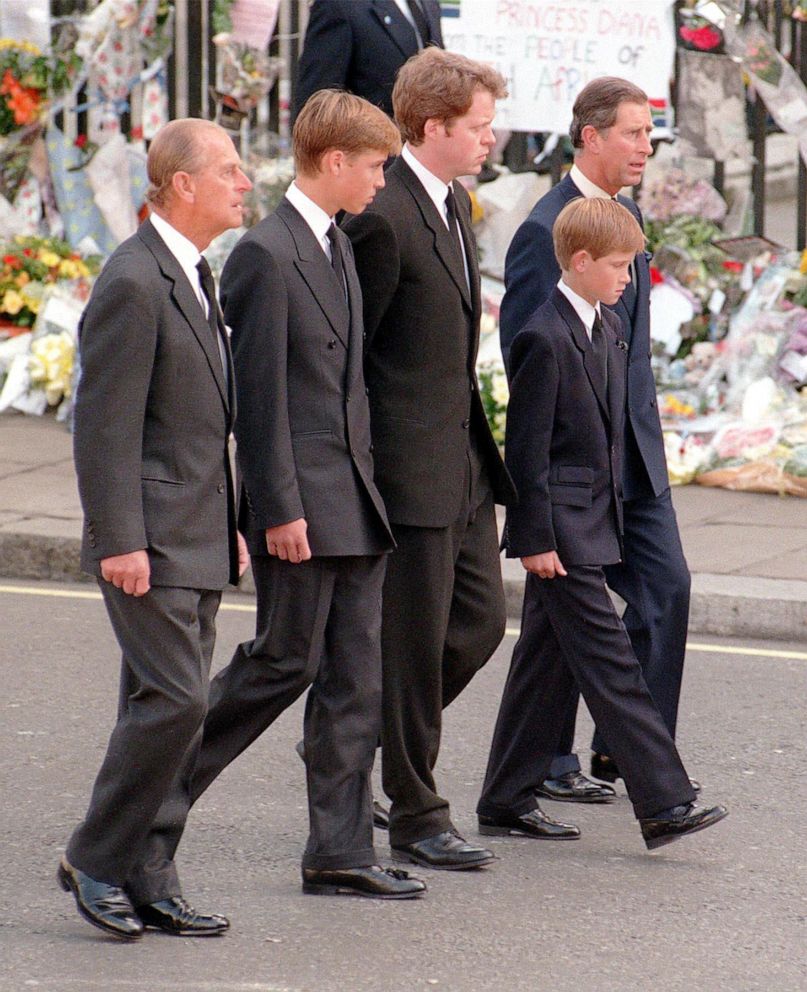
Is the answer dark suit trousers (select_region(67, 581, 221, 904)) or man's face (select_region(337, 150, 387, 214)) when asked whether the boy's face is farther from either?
dark suit trousers (select_region(67, 581, 221, 904))

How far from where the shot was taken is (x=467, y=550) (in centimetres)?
459

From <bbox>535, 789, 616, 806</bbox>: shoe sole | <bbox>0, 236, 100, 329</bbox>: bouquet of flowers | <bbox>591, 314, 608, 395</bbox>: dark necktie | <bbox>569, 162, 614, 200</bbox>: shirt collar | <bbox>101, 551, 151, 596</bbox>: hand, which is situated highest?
<bbox>569, 162, 614, 200</bbox>: shirt collar

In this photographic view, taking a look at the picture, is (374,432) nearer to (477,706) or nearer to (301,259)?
(301,259)

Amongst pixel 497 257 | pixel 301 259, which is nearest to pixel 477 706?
pixel 301 259

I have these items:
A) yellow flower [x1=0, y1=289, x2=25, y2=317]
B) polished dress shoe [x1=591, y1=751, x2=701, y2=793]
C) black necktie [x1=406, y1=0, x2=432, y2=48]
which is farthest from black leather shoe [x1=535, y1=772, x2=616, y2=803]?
yellow flower [x1=0, y1=289, x2=25, y2=317]

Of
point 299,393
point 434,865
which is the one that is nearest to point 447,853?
point 434,865

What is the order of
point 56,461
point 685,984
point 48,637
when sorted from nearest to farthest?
point 685,984, point 48,637, point 56,461

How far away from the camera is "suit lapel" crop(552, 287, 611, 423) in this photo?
4656mm

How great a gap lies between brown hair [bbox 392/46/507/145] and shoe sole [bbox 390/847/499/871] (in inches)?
63.3

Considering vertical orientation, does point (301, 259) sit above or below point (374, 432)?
above

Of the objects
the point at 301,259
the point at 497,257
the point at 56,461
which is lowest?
the point at 56,461

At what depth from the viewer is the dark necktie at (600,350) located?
4.69 m

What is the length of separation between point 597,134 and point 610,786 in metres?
1.66

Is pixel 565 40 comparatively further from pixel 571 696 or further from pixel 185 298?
pixel 185 298
